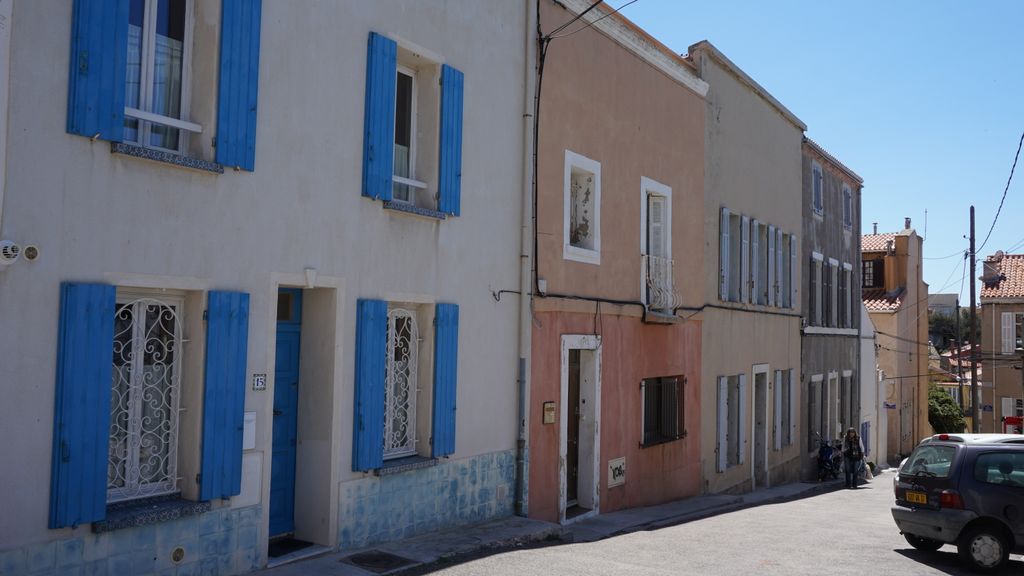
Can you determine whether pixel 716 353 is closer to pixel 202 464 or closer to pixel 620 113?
pixel 620 113

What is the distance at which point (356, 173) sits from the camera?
28.7ft

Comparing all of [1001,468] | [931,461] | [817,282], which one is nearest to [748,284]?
[817,282]

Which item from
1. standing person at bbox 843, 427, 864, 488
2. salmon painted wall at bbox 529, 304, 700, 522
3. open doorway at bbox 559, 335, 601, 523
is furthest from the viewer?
standing person at bbox 843, 427, 864, 488

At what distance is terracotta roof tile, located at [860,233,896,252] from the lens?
37469 mm

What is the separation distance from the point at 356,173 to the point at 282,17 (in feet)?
5.24

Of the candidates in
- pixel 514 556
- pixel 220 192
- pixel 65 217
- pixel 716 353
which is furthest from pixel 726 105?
pixel 65 217

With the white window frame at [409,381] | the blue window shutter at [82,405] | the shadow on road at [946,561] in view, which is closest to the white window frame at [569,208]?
the white window frame at [409,381]

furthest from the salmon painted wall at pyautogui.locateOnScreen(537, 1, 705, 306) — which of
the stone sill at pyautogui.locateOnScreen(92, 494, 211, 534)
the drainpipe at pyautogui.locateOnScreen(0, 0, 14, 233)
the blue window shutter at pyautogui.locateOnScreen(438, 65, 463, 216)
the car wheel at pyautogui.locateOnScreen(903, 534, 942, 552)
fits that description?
the drainpipe at pyautogui.locateOnScreen(0, 0, 14, 233)

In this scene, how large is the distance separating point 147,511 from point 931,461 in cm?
872

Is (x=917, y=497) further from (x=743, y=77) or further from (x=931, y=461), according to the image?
(x=743, y=77)

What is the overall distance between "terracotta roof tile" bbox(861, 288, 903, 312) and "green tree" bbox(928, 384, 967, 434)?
1259cm

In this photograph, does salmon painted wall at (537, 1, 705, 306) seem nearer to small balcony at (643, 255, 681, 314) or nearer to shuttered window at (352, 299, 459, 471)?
small balcony at (643, 255, 681, 314)

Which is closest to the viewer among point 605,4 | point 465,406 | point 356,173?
point 356,173

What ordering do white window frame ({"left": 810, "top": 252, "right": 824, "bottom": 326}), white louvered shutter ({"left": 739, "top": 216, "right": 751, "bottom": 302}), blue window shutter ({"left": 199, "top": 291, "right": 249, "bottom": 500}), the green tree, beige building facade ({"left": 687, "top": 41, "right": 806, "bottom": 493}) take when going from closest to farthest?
blue window shutter ({"left": 199, "top": 291, "right": 249, "bottom": 500}), beige building facade ({"left": 687, "top": 41, "right": 806, "bottom": 493}), white louvered shutter ({"left": 739, "top": 216, "right": 751, "bottom": 302}), white window frame ({"left": 810, "top": 252, "right": 824, "bottom": 326}), the green tree
